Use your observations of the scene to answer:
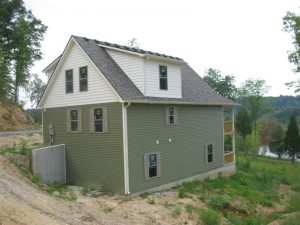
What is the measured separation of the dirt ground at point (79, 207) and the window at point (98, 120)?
11.2 ft

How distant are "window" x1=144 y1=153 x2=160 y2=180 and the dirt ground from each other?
1.22 meters

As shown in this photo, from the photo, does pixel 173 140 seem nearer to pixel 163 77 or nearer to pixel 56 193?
pixel 163 77

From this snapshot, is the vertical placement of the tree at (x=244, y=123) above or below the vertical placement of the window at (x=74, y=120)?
below

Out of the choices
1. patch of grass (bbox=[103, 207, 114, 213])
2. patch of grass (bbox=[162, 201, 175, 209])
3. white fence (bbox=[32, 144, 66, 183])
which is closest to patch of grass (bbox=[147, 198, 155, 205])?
patch of grass (bbox=[162, 201, 175, 209])

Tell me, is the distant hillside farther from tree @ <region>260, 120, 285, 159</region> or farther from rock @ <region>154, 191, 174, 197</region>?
rock @ <region>154, 191, 174, 197</region>

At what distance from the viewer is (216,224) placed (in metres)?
13.1

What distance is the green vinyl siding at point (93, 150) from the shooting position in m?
15.9

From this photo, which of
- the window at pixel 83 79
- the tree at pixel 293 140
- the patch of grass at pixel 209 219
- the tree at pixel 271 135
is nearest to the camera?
the patch of grass at pixel 209 219

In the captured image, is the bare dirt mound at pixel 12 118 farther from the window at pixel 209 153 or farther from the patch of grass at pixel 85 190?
the window at pixel 209 153

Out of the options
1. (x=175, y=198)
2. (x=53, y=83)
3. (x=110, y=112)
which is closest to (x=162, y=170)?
(x=175, y=198)

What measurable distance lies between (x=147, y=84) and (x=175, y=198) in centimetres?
599

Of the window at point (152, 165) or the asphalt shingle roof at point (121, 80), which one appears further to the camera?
the window at point (152, 165)

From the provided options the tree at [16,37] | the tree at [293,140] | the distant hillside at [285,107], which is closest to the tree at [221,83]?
the tree at [293,140]

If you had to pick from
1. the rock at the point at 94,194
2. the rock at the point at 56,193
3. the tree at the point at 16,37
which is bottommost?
the rock at the point at 94,194
